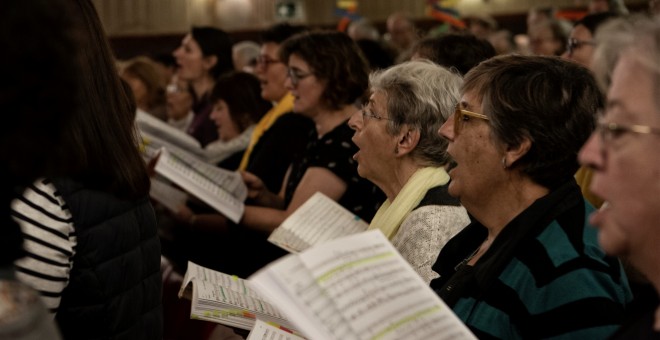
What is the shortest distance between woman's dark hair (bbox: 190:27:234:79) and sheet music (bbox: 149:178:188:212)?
2031mm

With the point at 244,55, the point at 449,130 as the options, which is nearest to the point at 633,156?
the point at 449,130

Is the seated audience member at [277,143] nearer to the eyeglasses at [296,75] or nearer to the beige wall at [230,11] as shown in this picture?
the eyeglasses at [296,75]

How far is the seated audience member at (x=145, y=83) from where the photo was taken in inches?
259

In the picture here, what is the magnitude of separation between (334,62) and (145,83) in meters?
2.96

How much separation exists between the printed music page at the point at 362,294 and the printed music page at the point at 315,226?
142 centimetres

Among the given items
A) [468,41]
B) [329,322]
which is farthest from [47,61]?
[468,41]

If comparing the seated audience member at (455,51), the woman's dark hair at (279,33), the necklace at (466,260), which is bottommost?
the woman's dark hair at (279,33)

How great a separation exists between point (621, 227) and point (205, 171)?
272 cm

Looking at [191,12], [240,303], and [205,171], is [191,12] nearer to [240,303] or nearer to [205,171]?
[205,171]

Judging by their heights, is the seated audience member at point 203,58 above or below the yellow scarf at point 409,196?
below

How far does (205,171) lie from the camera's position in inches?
152

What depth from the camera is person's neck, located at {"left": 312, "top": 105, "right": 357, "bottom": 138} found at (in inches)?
153

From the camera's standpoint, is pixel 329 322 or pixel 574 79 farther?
pixel 574 79

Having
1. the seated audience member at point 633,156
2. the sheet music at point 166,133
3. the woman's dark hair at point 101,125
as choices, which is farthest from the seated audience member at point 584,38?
the seated audience member at point 633,156
